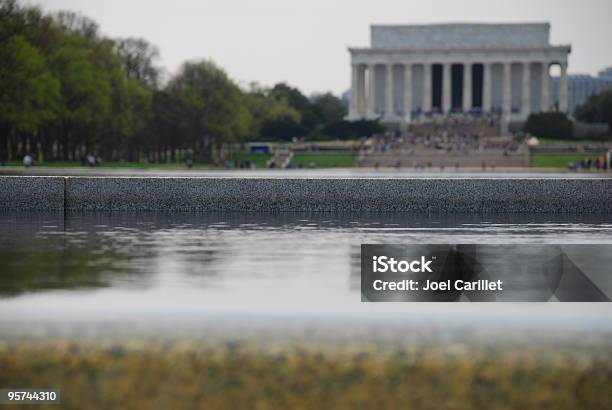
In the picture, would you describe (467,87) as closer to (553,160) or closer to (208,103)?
(553,160)

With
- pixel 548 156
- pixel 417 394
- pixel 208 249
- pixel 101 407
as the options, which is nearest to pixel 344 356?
pixel 417 394

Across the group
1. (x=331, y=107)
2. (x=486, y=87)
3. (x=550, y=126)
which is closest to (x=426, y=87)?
(x=486, y=87)

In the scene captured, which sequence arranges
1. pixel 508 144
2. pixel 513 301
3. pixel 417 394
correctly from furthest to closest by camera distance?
1. pixel 508 144
2. pixel 513 301
3. pixel 417 394

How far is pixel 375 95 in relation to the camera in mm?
139750

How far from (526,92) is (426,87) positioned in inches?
509

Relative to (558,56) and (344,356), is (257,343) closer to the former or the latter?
(344,356)

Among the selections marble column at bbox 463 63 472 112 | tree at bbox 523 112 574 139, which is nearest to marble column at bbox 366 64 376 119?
marble column at bbox 463 63 472 112

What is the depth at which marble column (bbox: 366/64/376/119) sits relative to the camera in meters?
137

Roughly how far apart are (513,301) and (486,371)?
11.4 feet

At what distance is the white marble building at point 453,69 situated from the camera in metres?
133

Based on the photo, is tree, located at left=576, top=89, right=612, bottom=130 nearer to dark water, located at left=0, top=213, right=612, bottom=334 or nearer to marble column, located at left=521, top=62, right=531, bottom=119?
marble column, located at left=521, top=62, right=531, bottom=119

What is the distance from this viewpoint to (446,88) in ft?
454

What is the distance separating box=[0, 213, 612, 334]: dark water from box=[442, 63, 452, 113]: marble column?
111m

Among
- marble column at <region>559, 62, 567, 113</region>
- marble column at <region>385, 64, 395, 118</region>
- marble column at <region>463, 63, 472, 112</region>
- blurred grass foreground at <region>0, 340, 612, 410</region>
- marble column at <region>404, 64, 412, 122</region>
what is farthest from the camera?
marble column at <region>559, 62, 567, 113</region>
